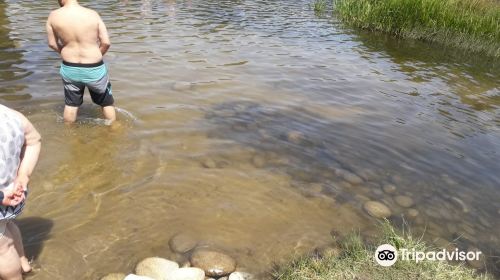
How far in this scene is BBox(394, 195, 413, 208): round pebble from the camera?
16.5ft

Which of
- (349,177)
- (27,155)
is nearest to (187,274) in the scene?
(27,155)

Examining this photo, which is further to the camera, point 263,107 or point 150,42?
point 150,42

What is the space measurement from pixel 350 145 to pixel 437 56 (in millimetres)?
9073

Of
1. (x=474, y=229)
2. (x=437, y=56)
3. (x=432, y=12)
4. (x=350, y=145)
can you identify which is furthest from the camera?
(x=432, y=12)

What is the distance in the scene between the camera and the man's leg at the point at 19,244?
10.1 feet

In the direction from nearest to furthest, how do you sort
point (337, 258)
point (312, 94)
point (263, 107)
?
point (337, 258) → point (263, 107) → point (312, 94)

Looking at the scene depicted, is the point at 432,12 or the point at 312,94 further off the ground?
the point at 432,12

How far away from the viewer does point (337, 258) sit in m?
3.81

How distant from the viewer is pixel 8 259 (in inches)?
116

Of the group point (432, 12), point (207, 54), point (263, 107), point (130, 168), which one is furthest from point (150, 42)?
point (432, 12)

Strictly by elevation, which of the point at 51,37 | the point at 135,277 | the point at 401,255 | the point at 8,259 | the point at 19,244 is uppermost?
the point at 51,37

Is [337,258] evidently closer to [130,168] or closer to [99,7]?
[130,168]

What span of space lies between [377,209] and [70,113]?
182 inches

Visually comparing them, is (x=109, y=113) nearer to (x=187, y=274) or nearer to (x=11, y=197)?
(x=187, y=274)
